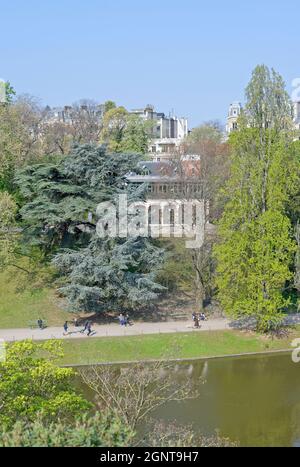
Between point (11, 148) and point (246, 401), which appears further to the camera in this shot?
point (11, 148)

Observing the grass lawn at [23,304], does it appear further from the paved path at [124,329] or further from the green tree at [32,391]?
the green tree at [32,391]

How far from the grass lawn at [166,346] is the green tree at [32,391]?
983 cm


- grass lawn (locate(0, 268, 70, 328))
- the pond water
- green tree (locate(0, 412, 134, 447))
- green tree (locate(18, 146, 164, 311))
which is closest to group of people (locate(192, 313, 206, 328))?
green tree (locate(18, 146, 164, 311))

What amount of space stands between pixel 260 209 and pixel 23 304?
15987mm

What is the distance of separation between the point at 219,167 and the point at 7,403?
27417 mm

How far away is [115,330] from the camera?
3228 cm

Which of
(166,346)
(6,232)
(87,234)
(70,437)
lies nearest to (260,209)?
(166,346)

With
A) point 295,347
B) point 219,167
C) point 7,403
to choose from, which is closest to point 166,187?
point 219,167

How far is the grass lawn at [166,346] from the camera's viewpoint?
29.2 m

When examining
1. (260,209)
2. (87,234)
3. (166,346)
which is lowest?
(166,346)

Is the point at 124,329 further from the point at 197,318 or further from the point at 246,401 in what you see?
the point at 246,401

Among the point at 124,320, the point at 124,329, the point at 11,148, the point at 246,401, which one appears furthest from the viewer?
the point at 11,148

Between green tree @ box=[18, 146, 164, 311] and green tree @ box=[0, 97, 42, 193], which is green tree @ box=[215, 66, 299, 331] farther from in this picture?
green tree @ box=[0, 97, 42, 193]
